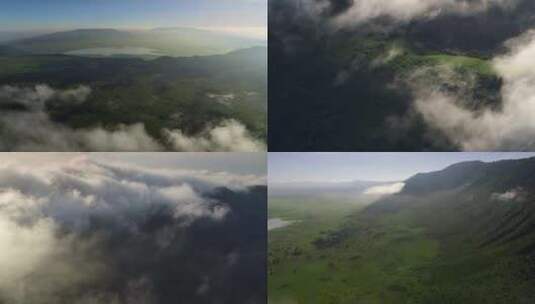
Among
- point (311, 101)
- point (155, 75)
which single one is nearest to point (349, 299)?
point (311, 101)

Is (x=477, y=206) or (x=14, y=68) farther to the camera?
(x=477, y=206)

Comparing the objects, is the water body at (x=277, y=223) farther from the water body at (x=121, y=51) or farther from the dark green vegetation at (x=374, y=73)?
the water body at (x=121, y=51)

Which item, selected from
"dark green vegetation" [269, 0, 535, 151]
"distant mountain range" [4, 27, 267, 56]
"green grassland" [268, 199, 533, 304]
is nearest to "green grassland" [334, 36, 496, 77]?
"dark green vegetation" [269, 0, 535, 151]

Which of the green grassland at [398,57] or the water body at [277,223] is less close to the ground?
the green grassland at [398,57]

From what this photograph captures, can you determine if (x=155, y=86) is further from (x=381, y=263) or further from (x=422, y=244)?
(x=422, y=244)

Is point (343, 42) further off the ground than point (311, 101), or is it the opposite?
point (343, 42)

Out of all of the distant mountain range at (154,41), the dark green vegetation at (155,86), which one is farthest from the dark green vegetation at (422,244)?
the distant mountain range at (154,41)

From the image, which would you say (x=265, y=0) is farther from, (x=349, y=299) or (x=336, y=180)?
(x=349, y=299)
